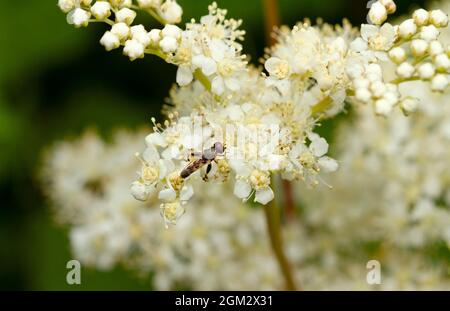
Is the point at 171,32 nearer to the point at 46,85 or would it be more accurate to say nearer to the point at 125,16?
the point at 125,16

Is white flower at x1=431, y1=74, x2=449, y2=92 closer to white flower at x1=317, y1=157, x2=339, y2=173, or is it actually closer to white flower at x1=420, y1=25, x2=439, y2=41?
white flower at x1=420, y1=25, x2=439, y2=41

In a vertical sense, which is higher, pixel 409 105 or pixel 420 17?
pixel 420 17

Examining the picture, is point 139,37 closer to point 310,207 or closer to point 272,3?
point 272,3

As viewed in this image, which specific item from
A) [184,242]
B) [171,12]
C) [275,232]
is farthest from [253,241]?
[171,12]

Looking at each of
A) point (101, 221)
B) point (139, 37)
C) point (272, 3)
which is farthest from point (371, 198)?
point (139, 37)

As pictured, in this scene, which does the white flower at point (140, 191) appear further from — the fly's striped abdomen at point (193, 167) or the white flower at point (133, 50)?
the white flower at point (133, 50)

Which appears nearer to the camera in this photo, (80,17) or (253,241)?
(80,17)

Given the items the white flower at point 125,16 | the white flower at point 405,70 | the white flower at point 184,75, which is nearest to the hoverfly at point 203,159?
the white flower at point 184,75
